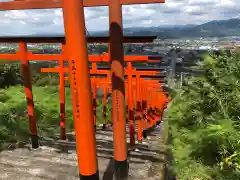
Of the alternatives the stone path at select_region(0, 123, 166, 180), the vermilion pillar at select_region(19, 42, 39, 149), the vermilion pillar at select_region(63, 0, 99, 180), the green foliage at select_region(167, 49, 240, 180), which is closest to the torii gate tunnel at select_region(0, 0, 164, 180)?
the vermilion pillar at select_region(63, 0, 99, 180)

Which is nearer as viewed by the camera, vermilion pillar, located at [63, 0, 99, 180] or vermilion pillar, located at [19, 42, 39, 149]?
vermilion pillar, located at [63, 0, 99, 180]

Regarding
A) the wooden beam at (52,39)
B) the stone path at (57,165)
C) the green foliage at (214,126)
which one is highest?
the wooden beam at (52,39)

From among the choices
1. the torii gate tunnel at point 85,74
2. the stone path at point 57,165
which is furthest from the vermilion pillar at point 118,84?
the stone path at point 57,165

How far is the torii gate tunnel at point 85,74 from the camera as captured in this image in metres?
4.50

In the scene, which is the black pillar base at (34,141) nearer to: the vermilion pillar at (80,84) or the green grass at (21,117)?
the green grass at (21,117)

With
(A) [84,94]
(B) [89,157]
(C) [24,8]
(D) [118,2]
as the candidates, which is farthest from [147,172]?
(C) [24,8]

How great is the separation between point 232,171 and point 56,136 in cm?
799

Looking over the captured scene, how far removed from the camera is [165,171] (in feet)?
24.8

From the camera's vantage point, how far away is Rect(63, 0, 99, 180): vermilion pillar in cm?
447

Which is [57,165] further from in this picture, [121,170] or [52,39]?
[52,39]

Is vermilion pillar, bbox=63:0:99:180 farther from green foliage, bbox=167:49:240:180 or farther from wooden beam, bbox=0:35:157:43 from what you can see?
wooden beam, bbox=0:35:157:43

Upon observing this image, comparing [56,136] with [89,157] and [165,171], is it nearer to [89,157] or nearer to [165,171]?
[165,171]

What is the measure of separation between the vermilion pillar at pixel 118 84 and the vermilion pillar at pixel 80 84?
1.48m

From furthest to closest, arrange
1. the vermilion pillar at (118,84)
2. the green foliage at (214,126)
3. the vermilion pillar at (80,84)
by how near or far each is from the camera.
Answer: the vermilion pillar at (118,84) < the green foliage at (214,126) < the vermilion pillar at (80,84)
